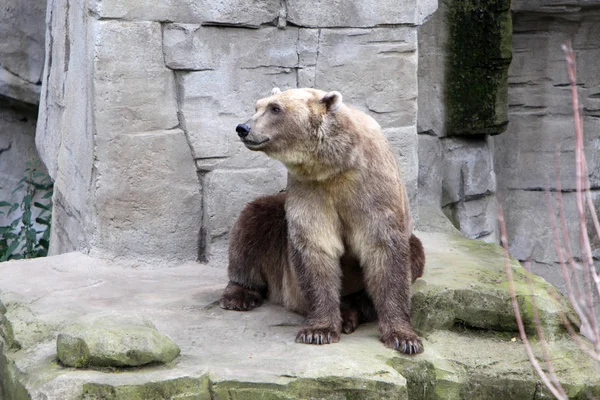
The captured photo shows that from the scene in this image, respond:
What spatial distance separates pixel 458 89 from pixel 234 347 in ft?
12.1

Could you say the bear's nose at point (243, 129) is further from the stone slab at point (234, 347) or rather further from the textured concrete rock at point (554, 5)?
the textured concrete rock at point (554, 5)

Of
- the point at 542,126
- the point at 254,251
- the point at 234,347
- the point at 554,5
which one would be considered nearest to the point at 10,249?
the point at 254,251

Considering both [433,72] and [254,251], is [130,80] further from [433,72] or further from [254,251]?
[433,72]

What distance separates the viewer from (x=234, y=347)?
4.47 metres

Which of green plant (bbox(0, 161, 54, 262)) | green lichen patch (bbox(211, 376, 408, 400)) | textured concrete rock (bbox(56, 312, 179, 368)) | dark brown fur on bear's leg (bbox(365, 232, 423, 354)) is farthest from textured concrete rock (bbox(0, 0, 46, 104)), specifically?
green lichen patch (bbox(211, 376, 408, 400))

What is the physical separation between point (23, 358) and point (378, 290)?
1727 mm

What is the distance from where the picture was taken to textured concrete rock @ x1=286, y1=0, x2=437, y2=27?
19.0ft

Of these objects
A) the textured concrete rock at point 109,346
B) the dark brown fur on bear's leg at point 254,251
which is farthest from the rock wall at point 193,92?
the textured concrete rock at point 109,346

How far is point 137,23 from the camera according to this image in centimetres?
550

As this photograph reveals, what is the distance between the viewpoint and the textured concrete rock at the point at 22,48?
27.8 ft

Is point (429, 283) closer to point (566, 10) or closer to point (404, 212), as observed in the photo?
point (404, 212)

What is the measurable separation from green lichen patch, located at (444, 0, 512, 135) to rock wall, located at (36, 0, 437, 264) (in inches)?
51.5

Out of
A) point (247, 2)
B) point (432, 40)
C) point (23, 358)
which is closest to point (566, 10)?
point (432, 40)

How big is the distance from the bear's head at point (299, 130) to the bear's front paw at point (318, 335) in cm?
81
